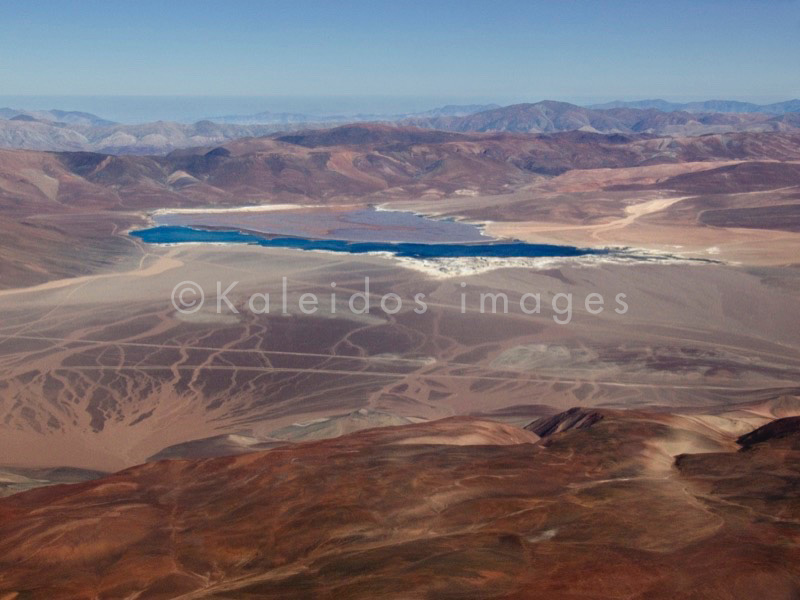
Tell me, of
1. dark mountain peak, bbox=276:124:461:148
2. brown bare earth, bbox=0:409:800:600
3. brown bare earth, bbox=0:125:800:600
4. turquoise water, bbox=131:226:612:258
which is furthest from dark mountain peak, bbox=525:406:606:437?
dark mountain peak, bbox=276:124:461:148

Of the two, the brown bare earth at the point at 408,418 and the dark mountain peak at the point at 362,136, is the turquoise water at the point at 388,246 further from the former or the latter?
the dark mountain peak at the point at 362,136

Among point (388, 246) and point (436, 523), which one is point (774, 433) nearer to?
point (436, 523)

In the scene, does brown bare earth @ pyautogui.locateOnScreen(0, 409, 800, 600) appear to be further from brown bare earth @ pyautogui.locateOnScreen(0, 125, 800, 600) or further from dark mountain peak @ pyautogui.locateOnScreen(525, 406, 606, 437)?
dark mountain peak @ pyautogui.locateOnScreen(525, 406, 606, 437)

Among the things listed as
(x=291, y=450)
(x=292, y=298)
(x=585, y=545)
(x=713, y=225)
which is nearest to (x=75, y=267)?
(x=292, y=298)

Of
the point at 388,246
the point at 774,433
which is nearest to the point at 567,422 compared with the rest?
the point at 774,433

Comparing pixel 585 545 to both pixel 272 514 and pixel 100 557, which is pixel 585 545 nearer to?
pixel 272 514
